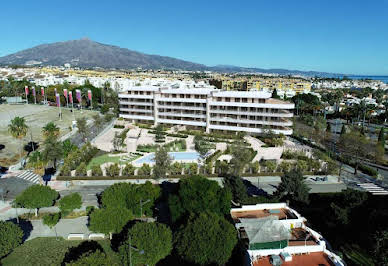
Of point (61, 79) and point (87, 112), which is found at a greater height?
point (61, 79)

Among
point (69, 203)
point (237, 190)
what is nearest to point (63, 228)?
point (69, 203)

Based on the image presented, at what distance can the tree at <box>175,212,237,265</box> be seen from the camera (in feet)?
70.6

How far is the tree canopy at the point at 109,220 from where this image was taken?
85.4 ft

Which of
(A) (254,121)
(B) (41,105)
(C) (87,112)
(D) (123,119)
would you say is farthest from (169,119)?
(B) (41,105)

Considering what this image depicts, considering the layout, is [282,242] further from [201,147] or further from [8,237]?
[201,147]

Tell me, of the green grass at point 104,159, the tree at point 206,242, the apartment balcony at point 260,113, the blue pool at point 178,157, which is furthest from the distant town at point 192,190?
the blue pool at point 178,157

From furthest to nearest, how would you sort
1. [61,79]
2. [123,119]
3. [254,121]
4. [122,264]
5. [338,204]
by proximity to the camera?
1. [61,79]
2. [123,119]
3. [254,121]
4. [338,204]
5. [122,264]

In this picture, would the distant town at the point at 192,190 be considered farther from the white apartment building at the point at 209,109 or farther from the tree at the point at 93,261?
the white apartment building at the point at 209,109

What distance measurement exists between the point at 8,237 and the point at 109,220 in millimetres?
8100

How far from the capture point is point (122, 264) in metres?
21.9

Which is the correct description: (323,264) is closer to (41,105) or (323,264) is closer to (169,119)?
(169,119)

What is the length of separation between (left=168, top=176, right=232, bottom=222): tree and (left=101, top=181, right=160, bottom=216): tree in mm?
3449

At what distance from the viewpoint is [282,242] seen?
21.2m

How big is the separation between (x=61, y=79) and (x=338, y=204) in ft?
528
